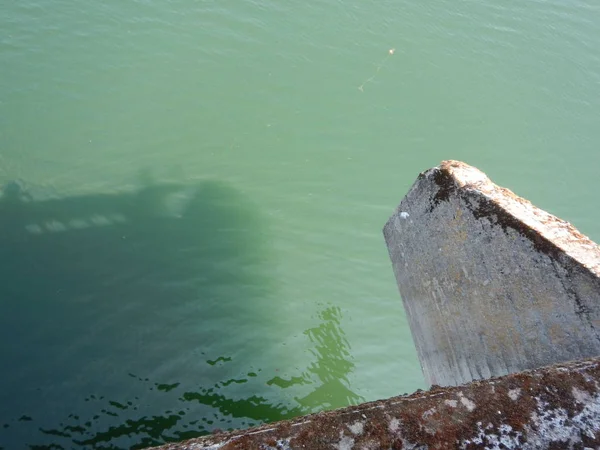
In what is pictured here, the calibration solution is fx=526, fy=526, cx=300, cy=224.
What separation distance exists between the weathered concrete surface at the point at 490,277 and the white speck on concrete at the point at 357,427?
154 centimetres

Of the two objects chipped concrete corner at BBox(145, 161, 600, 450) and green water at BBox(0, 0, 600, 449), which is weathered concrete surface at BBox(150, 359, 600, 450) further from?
green water at BBox(0, 0, 600, 449)

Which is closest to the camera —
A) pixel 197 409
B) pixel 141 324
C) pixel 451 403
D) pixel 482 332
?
pixel 451 403

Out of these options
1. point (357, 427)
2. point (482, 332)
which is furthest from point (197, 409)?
point (357, 427)

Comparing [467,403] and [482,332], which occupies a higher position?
[482,332]

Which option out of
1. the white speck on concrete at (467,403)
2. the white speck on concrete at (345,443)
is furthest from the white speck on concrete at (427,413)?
the white speck on concrete at (345,443)

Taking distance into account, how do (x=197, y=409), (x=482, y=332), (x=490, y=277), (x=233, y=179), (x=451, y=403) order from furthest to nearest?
(x=233, y=179), (x=197, y=409), (x=482, y=332), (x=490, y=277), (x=451, y=403)

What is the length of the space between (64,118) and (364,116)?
467 cm

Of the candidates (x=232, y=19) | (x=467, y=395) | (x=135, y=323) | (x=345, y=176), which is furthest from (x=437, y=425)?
(x=232, y=19)

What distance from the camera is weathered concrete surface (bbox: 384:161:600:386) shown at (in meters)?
2.84

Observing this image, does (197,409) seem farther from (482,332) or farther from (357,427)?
(357,427)

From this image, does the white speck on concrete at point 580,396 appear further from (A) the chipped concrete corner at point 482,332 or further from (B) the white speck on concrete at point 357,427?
(B) the white speck on concrete at point 357,427

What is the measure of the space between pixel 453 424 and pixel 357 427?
A: 0.34 m

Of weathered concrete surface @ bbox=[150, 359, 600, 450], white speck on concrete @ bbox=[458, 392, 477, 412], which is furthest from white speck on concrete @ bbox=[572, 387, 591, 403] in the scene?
white speck on concrete @ bbox=[458, 392, 477, 412]

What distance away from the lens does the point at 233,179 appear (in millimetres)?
7648
